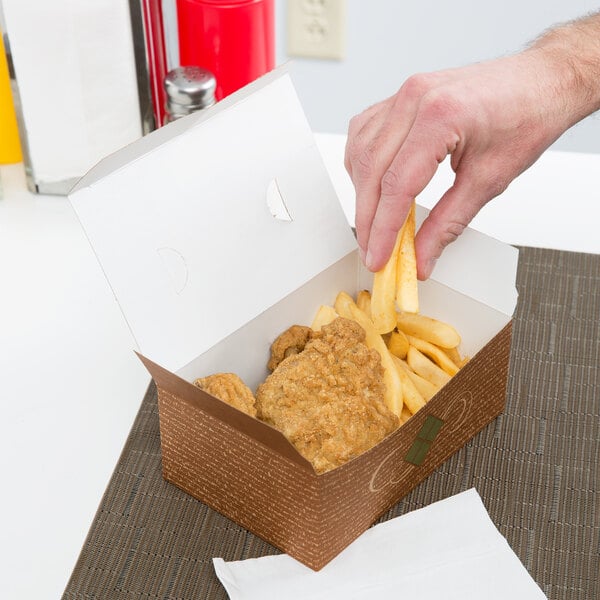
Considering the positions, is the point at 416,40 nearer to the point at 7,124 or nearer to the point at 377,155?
the point at 7,124

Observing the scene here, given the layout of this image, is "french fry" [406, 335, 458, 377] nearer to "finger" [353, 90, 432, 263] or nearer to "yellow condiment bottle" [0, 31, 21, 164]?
"finger" [353, 90, 432, 263]

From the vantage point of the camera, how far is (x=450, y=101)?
1.07 meters

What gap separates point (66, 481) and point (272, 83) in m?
0.52

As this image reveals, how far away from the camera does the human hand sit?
1066mm

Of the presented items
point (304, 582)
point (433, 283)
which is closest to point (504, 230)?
point (433, 283)

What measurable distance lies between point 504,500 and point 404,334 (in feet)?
0.78

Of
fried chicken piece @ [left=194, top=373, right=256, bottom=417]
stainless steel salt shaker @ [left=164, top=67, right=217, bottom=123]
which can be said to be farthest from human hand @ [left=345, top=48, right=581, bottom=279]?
stainless steel salt shaker @ [left=164, top=67, right=217, bottom=123]

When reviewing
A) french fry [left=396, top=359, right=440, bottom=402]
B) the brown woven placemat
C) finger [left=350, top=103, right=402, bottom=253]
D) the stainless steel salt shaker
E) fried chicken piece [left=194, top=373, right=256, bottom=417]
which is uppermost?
finger [left=350, top=103, right=402, bottom=253]

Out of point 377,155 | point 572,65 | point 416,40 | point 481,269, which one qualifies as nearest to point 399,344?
point 481,269

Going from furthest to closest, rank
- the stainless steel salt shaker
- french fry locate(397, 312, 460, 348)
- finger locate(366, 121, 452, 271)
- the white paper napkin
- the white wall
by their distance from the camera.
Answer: the white wall, the stainless steel salt shaker, french fry locate(397, 312, 460, 348), finger locate(366, 121, 452, 271), the white paper napkin

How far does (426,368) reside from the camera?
1.15 m

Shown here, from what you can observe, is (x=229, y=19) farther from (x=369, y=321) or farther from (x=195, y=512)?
(x=195, y=512)

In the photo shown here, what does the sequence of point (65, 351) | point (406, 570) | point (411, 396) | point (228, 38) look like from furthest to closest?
point (228, 38) → point (65, 351) → point (411, 396) → point (406, 570)

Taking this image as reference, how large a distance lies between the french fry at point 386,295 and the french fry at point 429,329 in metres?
0.04
